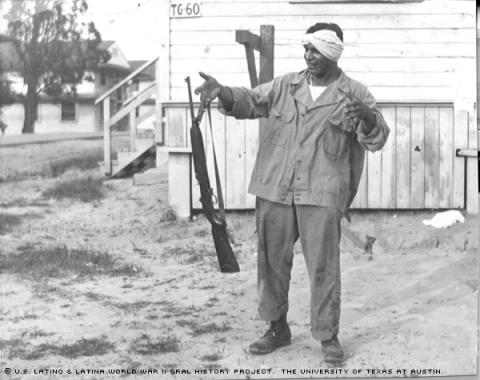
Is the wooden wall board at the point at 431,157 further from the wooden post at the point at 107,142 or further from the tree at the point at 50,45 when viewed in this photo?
the wooden post at the point at 107,142

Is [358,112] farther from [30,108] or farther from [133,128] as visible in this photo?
[133,128]

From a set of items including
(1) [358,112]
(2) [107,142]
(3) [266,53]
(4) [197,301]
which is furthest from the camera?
(2) [107,142]

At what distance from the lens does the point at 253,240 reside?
5027 mm

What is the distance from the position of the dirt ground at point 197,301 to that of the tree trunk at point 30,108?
0.41 m

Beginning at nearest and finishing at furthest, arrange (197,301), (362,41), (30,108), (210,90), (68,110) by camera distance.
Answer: (210,90) → (197,301) → (30,108) → (68,110) → (362,41)

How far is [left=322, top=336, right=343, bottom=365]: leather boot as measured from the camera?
3363 mm

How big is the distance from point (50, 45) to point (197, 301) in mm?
1717

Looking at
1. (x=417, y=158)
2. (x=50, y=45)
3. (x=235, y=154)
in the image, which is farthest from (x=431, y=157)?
(x=50, y=45)

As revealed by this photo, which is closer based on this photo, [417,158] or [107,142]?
[417,158]

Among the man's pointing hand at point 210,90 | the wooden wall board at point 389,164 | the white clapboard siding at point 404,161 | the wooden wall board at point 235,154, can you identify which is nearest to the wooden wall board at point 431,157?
the white clapboard siding at point 404,161

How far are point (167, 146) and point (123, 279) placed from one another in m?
1.71

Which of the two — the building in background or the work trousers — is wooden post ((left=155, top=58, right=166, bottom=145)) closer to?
the building in background

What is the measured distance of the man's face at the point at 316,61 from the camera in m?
3.26

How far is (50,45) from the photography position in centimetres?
455
